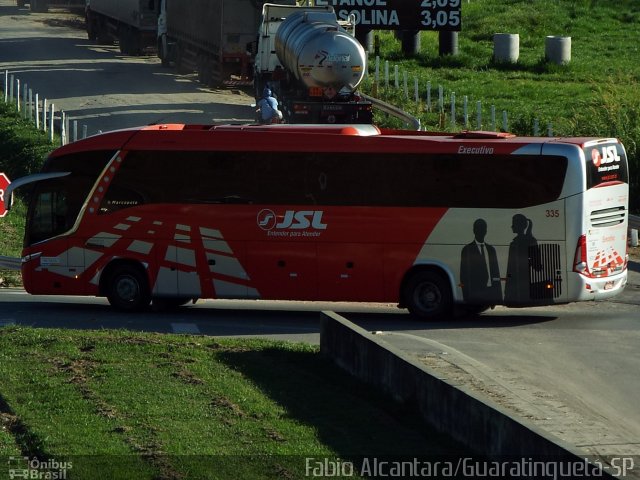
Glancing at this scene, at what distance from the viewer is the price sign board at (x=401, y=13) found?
44219 mm

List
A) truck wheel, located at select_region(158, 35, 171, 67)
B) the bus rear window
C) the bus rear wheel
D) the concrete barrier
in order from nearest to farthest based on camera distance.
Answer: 1. the concrete barrier
2. the bus rear window
3. the bus rear wheel
4. truck wheel, located at select_region(158, 35, 171, 67)

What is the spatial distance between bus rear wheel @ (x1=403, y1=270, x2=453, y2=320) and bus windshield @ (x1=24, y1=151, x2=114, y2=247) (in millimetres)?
5543

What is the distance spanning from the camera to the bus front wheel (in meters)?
22.3

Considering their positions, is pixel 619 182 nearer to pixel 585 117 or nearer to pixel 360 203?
pixel 360 203

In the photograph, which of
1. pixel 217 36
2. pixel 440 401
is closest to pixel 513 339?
pixel 440 401

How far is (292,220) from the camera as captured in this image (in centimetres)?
2162

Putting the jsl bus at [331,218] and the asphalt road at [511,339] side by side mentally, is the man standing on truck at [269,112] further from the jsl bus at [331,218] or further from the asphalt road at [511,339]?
the jsl bus at [331,218]

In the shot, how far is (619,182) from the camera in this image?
21.4m

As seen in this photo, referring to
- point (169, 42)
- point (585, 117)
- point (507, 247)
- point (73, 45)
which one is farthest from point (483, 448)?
point (73, 45)

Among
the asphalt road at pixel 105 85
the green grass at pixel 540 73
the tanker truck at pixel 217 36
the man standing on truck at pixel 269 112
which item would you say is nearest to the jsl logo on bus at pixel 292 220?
the green grass at pixel 540 73

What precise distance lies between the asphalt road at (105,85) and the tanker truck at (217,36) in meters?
0.84

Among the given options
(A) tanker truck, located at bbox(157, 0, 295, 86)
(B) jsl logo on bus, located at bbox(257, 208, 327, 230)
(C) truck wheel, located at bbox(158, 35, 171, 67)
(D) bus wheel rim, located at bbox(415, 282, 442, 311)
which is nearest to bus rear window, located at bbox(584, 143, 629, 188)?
(D) bus wheel rim, located at bbox(415, 282, 442, 311)

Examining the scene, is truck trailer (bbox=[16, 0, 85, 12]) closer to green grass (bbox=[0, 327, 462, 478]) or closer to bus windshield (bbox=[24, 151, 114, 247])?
bus windshield (bbox=[24, 151, 114, 247])

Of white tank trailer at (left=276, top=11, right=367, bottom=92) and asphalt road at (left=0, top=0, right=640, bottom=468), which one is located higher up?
white tank trailer at (left=276, top=11, right=367, bottom=92)
